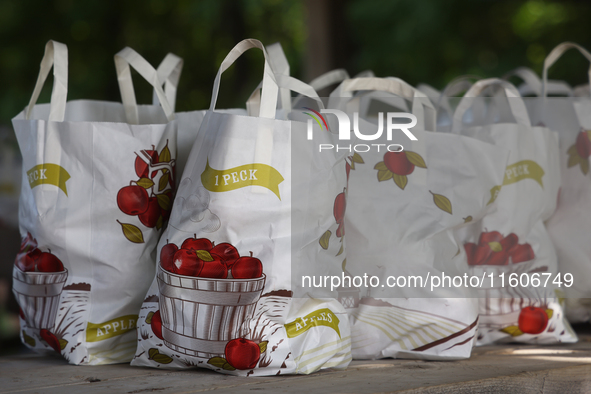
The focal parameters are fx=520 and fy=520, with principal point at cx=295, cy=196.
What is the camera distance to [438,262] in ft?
3.22

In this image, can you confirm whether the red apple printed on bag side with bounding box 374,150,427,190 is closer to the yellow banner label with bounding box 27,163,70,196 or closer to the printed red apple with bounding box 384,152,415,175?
the printed red apple with bounding box 384,152,415,175

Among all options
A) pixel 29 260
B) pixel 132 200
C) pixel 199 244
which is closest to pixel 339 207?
pixel 199 244

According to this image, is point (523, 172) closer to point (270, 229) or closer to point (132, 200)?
point (270, 229)

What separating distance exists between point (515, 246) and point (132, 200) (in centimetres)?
76

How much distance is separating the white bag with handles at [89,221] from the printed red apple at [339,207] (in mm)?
305

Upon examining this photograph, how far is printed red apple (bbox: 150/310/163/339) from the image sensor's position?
834 mm

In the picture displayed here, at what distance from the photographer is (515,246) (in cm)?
107

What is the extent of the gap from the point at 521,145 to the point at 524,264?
0.25 m

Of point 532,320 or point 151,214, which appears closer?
point 151,214

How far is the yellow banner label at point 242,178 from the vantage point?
79cm

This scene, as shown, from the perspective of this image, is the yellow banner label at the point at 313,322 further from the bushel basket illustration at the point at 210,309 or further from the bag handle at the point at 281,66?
the bag handle at the point at 281,66

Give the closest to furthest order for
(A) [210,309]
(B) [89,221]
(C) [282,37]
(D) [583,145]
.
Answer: (A) [210,309]
(B) [89,221]
(D) [583,145]
(C) [282,37]

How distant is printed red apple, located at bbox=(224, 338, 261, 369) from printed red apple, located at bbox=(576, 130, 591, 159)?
86cm

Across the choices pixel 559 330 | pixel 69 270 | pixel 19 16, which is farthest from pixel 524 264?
pixel 19 16
